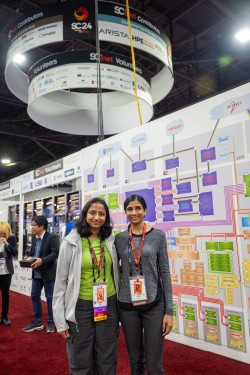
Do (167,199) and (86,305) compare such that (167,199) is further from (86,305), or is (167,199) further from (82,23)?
(82,23)

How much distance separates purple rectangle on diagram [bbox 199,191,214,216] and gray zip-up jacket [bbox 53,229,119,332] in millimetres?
1508

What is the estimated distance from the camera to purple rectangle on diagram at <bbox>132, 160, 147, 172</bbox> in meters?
3.54

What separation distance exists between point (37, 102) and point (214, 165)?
2141 millimetres

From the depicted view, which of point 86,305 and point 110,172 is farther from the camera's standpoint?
point 110,172

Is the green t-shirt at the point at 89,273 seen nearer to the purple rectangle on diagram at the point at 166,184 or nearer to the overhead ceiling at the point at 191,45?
the purple rectangle on diagram at the point at 166,184

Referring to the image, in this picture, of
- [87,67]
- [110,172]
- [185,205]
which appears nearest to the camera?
[87,67]

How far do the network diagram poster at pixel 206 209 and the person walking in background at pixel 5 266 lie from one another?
2.23 meters

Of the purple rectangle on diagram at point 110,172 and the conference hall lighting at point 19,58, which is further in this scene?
the purple rectangle on diagram at point 110,172

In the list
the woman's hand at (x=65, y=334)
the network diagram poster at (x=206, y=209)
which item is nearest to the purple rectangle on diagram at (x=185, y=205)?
the network diagram poster at (x=206, y=209)

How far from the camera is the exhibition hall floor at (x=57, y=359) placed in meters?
2.44

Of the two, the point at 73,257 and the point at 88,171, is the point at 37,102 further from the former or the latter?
the point at 73,257

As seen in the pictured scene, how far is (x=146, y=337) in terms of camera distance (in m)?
1.82

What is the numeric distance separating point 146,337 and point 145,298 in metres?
0.26

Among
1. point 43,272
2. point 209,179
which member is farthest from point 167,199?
point 43,272
